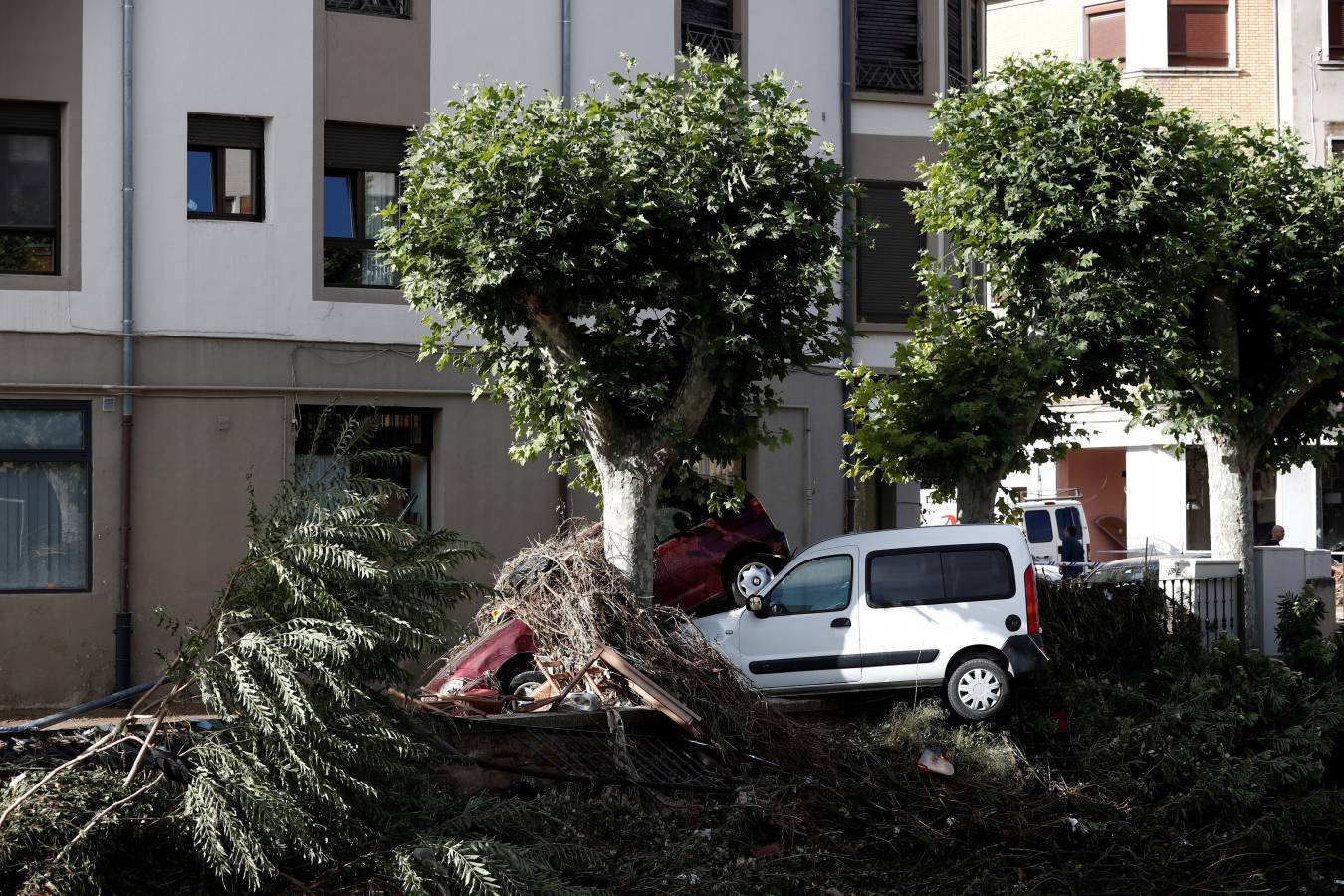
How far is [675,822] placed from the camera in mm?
10875

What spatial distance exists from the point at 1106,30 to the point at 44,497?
27800mm

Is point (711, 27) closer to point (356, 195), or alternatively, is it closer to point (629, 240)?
point (356, 195)

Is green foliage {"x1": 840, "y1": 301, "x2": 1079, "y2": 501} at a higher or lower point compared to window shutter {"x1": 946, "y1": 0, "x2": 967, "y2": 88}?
lower

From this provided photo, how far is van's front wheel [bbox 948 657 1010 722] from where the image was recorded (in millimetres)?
13328

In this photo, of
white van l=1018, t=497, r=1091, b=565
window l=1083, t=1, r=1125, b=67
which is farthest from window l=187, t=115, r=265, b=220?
window l=1083, t=1, r=1125, b=67

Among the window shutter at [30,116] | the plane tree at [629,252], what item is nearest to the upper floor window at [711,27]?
the plane tree at [629,252]

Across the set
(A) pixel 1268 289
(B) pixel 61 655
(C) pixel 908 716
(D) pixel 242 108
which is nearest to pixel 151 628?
(B) pixel 61 655

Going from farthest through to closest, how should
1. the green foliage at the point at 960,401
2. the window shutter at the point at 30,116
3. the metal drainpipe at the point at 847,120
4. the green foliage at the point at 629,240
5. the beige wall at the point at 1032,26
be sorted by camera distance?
1. the beige wall at the point at 1032,26
2. the metal drainpipe at the point at 847,120
3. the window shutter at the point at 30,116
4. the green foliage at the point at 960,401
5. the green foliage at the point at 629,240

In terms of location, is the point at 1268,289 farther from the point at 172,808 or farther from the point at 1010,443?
the point at 172,808

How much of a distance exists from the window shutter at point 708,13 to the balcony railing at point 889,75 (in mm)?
1875

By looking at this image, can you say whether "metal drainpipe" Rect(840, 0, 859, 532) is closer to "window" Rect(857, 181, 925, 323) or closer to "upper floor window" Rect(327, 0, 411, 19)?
"window" Rect(857, 181, 925, 323)

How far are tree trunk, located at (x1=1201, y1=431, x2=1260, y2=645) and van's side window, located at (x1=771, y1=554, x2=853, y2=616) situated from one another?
7.10 meters

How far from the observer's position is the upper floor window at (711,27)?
19.1 m

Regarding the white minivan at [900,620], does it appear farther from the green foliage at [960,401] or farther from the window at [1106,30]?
the window at [1106,30]
